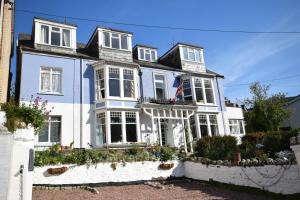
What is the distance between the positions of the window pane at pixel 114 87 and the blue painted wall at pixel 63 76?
1446 mm

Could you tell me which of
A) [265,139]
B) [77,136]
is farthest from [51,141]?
[265,139]

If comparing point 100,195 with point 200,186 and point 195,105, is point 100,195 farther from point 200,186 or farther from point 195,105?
point 195,105

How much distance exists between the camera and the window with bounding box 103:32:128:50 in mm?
22719

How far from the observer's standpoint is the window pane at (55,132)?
1820 cm

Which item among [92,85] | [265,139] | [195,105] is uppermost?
[92,85]

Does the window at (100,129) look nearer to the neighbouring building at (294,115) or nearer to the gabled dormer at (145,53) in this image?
the gabled dormer at (145,53)

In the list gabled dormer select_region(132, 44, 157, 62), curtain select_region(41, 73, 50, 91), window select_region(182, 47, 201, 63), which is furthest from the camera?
window select_region(182, 47, 201, 63)

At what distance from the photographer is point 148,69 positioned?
2397 centimetres

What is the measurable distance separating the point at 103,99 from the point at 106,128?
2.34 metres

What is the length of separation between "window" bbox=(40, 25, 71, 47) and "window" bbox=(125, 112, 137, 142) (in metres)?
7.76

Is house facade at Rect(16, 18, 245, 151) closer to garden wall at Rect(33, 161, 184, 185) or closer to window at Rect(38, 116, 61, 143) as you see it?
window at Rect(38, 116, 61, 143)

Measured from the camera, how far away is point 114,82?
2120cm

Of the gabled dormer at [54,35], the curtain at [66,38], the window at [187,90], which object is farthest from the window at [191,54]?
the curtain at [66,38]

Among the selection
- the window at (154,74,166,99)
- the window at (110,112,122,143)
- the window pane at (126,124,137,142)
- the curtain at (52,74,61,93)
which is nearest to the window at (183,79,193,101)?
the window at (154,74,166,99)
